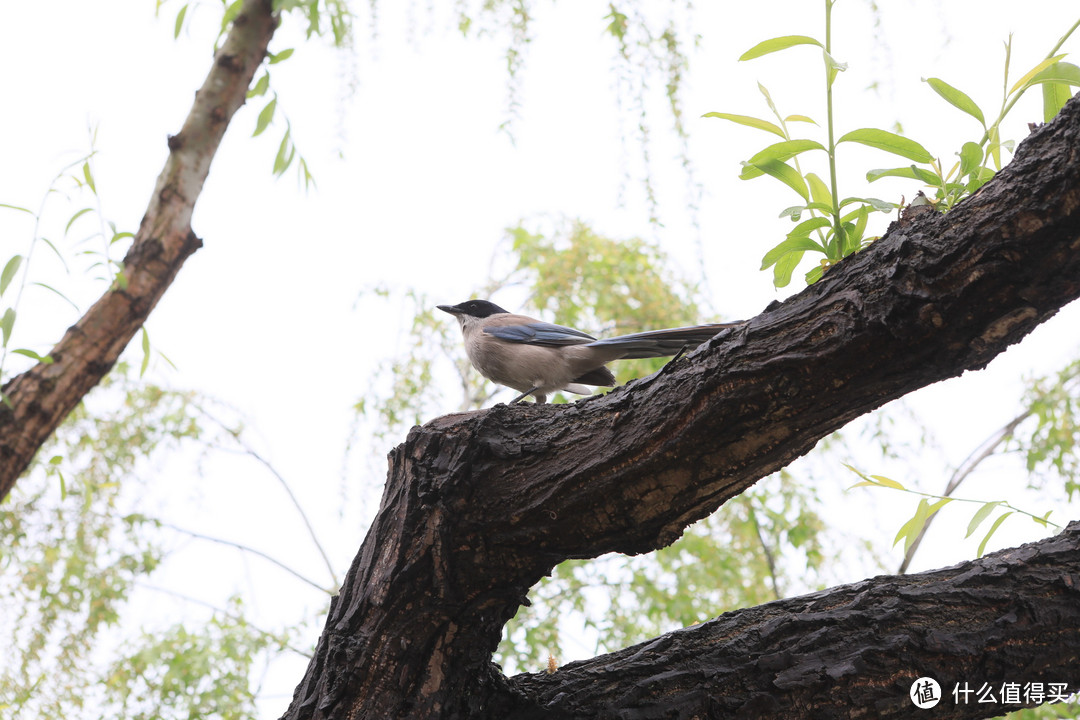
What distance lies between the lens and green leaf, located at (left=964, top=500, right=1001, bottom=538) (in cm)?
161

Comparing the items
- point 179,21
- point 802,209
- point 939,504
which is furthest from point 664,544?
point 179,21

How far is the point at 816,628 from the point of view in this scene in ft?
5.32

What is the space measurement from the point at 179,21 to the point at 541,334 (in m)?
1.54

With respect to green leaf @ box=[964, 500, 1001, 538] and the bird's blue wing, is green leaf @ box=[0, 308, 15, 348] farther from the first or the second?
green leaf @ box=[964, 500, 1001, 538]

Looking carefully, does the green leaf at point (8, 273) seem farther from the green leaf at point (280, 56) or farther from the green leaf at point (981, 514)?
the green leaf at point (981, 514)

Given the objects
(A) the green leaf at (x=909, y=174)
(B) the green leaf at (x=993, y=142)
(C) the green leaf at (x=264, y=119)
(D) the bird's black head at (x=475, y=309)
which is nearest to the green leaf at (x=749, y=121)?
(A) the green leaf at (x=909, y=174)

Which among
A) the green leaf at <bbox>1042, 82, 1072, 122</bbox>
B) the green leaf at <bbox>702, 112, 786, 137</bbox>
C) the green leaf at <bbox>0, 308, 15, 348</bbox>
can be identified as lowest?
the green leaf at <bbox>1042, 82, 1072, 122</bbox>

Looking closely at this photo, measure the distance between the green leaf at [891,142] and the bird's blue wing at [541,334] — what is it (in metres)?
1.08

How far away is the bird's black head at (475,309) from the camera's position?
3047 millimetres

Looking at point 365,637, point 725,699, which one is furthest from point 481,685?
point 725,699

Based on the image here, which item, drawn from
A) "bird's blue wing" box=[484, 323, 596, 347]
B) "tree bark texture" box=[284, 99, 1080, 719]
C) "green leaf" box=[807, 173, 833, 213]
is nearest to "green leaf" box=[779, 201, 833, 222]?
"green leaf" box=[807, 173, 833, 213]

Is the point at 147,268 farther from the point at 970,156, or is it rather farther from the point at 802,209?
the point at 970,156

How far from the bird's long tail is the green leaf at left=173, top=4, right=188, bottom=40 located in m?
1.68

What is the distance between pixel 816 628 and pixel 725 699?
0.72 ft
